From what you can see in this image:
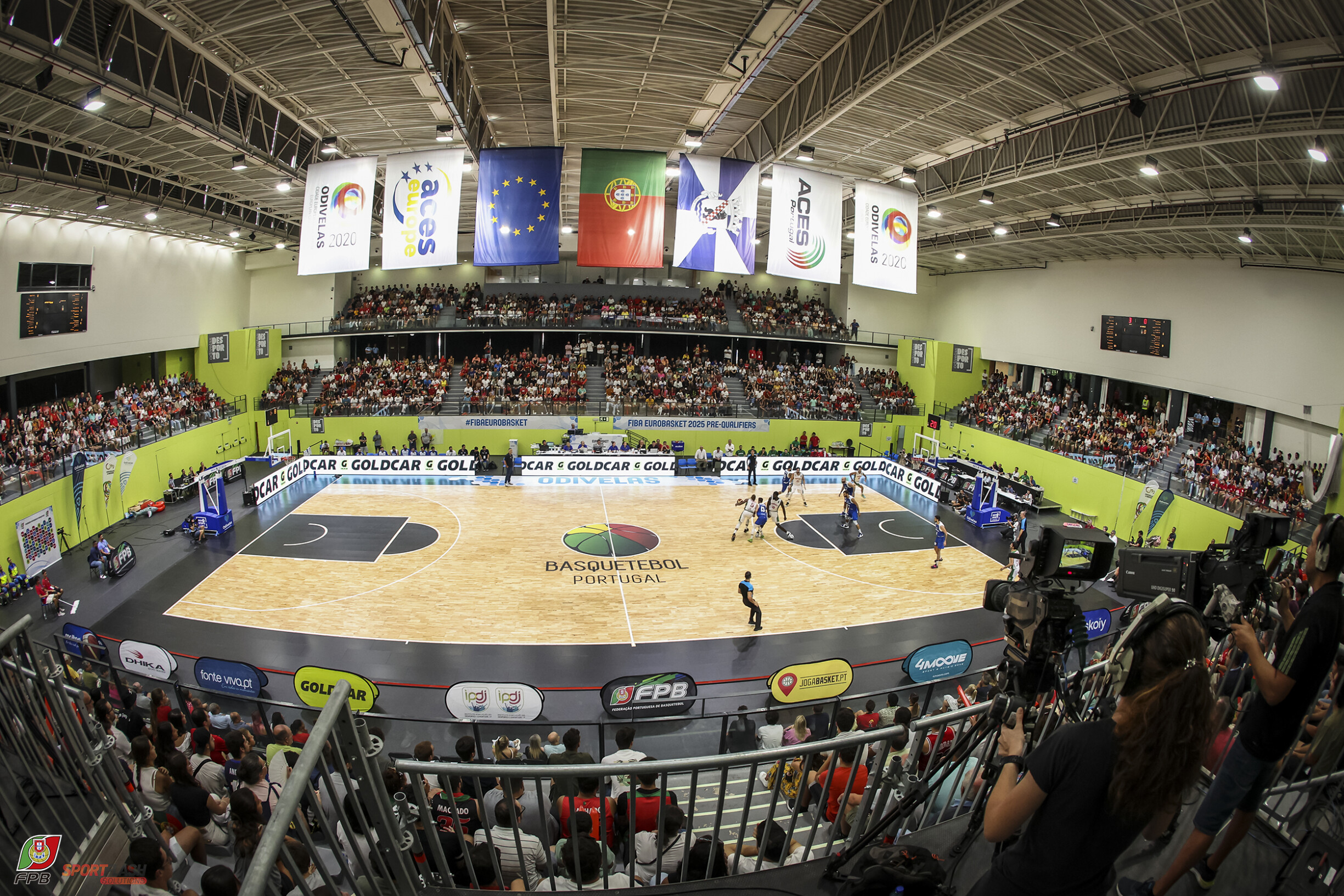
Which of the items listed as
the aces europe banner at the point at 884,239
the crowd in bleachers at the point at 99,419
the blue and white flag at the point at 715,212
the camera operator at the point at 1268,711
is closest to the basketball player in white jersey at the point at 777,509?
the aces europe banner at the point at 884,239

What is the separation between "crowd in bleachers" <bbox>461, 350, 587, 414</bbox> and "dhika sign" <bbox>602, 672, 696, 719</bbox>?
79.8ft

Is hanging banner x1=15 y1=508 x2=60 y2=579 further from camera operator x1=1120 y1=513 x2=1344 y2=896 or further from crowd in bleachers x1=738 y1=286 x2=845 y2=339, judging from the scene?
crowd in bleachers x1=738 y1=286 x2=845 y2=339

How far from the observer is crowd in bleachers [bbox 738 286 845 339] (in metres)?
43.1

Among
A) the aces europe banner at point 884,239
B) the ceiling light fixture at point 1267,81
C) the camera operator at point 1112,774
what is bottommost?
the camera operator at point 1112,774

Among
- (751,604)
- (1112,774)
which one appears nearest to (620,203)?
(751,604)

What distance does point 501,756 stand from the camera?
804 cm

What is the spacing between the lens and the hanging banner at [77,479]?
20.6 meters

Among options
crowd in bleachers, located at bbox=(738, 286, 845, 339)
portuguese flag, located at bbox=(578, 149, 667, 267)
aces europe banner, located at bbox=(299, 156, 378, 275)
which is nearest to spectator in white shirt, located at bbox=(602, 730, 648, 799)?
portuguese flag, located at bbox=(578, 149, 667, 267)

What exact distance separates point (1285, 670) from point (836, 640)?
12040 millimetres

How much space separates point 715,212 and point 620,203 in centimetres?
265

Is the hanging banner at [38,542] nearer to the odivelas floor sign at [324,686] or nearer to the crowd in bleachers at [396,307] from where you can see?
the odivelas floor sign at [324,686]

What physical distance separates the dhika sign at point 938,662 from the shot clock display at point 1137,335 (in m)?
25.1

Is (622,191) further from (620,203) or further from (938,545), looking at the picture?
(938,545)

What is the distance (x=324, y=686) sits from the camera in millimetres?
10898
